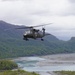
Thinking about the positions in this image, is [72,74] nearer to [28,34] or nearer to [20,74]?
[20,74]

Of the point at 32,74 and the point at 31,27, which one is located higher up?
the point at 31,27

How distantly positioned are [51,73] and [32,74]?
19.3 metres

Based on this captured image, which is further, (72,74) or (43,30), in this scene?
(72,74)

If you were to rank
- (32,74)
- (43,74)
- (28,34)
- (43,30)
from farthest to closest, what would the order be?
(43,74), (32,74), (43,30), (28,34)

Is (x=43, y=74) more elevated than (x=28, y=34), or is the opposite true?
(x=28, y=34)

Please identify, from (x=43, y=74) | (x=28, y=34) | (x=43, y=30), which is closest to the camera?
(x=28, y=34)

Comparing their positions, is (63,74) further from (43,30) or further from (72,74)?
(43,30)

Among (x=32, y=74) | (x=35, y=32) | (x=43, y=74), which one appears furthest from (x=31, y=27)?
(x=43, y=74)

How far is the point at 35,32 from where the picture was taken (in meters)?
47.1

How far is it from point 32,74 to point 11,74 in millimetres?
10826

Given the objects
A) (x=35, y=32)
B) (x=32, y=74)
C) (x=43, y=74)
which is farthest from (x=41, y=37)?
(x=43, y=74)

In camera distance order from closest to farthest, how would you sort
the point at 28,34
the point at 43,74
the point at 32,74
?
the point at 28,34, the point at 32,74, the point at 43,74

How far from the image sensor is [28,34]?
46.4 m

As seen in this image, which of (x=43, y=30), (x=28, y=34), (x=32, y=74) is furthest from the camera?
(x=32, y=74)
